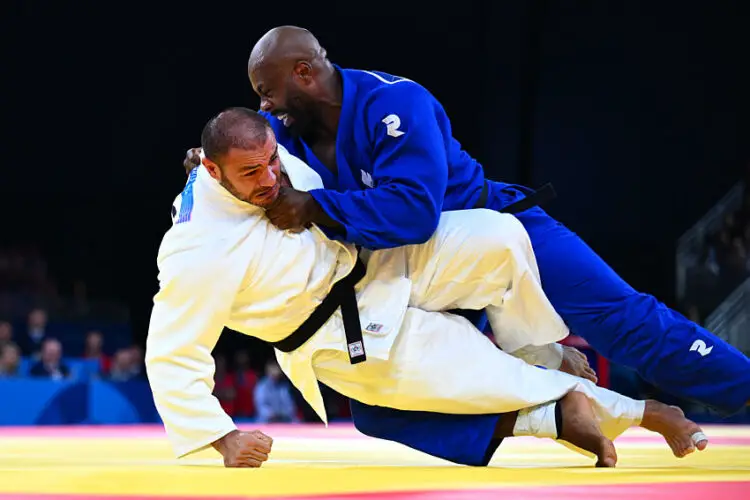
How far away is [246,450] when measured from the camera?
2436mm

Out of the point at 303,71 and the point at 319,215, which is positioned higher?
the point at 303,71

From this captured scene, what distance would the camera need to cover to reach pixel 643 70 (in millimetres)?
10969

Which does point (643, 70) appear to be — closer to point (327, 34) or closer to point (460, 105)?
point (460, 105)

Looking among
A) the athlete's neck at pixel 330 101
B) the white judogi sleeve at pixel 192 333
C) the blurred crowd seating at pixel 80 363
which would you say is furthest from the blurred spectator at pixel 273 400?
the white judogi sleeve at pixel 192 333

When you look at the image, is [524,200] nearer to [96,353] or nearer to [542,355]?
[542,355]

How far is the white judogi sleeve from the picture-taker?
249 cm

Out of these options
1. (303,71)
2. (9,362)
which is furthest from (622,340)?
(9,362)

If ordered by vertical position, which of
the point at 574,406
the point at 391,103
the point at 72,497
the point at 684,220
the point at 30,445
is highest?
the point at 391,103

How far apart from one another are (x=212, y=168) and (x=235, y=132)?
127 mm

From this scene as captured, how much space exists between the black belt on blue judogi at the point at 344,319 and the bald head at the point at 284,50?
2.03ft

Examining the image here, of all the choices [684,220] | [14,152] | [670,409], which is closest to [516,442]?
[670,409]

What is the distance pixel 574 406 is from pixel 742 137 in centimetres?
905

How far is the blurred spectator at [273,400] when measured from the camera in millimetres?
10266

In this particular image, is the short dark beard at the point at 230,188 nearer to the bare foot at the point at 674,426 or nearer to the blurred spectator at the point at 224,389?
the bare foot at the point at 674,426
